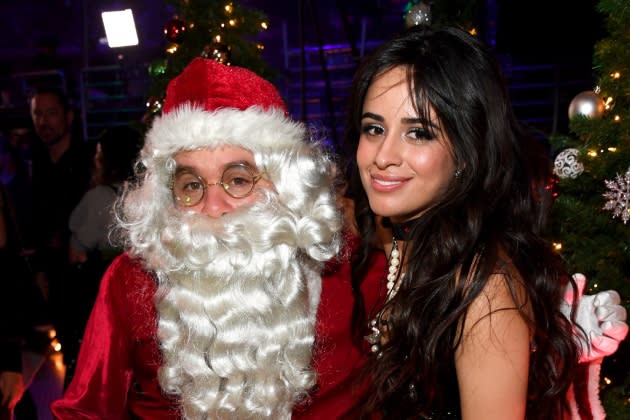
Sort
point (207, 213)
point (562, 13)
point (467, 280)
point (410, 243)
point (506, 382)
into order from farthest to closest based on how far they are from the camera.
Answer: point (562, 13) → point (207, 213) → point (410, 243) → point (467, 280) → point (506, 382)

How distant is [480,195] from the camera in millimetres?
1775

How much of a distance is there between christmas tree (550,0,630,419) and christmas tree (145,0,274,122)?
155cm

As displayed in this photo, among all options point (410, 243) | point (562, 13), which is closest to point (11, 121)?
point (562, 13)

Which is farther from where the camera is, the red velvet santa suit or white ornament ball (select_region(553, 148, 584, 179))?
white ornament ball (select_region(553, 148, 584, 179))

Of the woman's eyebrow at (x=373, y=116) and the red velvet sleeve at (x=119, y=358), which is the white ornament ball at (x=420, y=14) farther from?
the red velvet sleeve at (x=119, y=358)

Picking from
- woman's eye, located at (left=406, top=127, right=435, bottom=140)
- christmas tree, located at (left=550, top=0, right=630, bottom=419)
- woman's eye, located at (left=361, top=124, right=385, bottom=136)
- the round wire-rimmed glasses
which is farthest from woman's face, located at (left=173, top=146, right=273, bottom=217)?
christmas tree, located at (left=550, top=0, right=630, bottom=419)

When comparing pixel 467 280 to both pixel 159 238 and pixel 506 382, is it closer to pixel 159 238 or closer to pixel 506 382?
pixel 506 382

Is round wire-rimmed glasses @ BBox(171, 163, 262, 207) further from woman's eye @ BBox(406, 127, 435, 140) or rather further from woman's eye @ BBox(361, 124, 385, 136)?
woman's eye @ BBox(406, 127, 435, 140)

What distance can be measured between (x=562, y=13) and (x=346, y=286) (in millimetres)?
2279

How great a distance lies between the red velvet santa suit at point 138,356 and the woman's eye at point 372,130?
545mm

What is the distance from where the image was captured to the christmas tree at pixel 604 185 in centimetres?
218

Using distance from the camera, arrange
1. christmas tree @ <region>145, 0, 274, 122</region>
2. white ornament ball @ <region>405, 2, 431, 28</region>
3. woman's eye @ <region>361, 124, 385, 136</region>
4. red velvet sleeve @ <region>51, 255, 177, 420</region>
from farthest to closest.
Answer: christmas tree @ <region>145, 0, 274, 122</region>
white ornament ball @ <region>405, 2, 431, 28</region>
red velvet sleeve @ <region>51, 255, 177, 420</region>
woman's eye @ <region>361, 124, 385, 136</region>

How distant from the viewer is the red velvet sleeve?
192 cm

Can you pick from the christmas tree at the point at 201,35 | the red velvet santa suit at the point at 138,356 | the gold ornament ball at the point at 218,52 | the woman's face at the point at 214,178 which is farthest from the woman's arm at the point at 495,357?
the christmas tree at the point at 201,35
